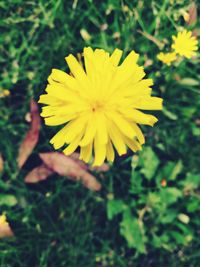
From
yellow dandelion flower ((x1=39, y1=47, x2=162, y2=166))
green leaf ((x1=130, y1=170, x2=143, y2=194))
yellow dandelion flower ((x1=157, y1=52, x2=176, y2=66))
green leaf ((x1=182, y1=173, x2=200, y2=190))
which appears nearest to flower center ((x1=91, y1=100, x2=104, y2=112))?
yellow dandelion flower ((x1=39, y1=47, x2=162, y2=166))

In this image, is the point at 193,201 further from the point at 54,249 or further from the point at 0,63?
the point at 0,63

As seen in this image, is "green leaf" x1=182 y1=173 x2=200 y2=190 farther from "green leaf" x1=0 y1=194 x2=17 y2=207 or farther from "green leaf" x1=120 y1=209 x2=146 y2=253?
"green leaf" x1=0 y1=194 x2=17 y2=207

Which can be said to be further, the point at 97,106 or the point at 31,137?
the point at 31,137

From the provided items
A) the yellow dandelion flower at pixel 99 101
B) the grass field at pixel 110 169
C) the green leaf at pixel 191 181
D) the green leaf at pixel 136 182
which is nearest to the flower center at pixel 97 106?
the yellow dandelion flower at pixel 99 101

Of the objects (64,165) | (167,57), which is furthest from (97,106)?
(64,165)

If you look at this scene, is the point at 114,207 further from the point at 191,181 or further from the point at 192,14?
the point at 192,14
